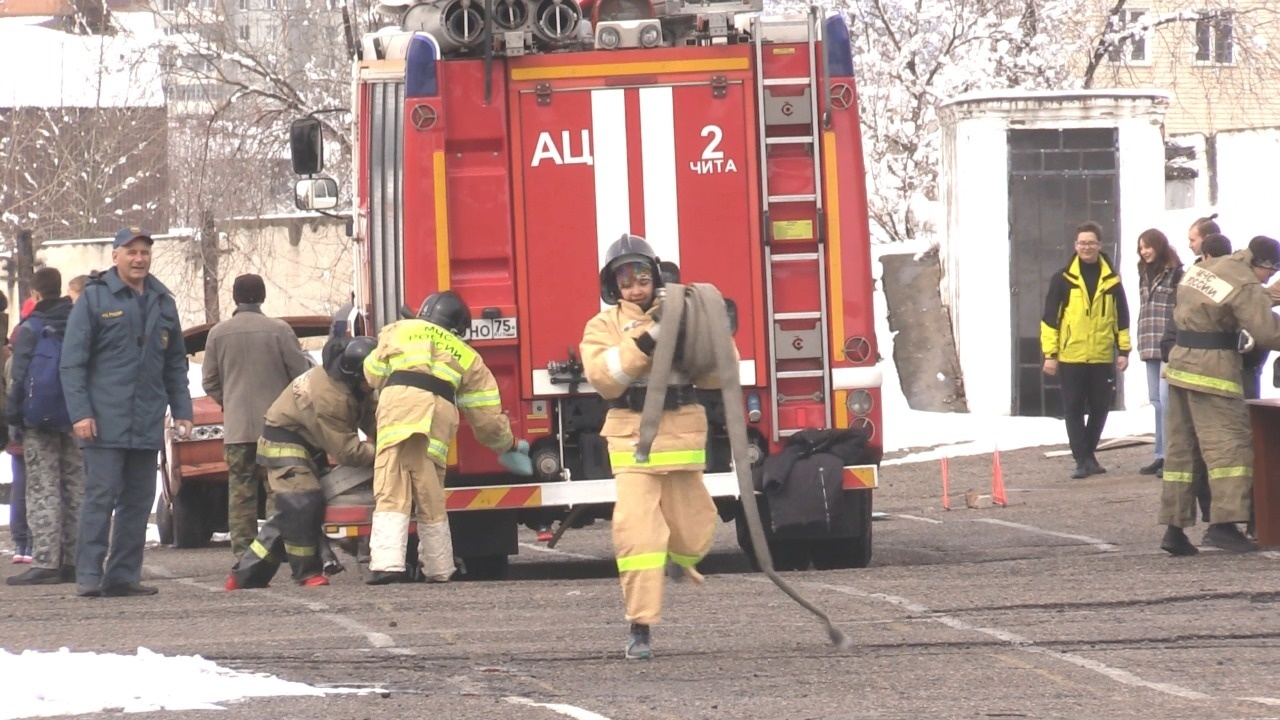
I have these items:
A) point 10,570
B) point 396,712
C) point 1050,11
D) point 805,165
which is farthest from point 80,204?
point 396,712

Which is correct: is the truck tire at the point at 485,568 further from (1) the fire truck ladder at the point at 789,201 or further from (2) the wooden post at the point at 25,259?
(2) the wooden post at the point at 25,259

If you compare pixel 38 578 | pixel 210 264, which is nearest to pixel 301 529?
pixel 38 578

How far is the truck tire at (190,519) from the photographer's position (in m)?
15.0

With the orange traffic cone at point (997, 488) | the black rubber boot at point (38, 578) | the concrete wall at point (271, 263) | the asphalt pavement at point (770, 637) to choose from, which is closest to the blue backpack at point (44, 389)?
the black rubber boot at point (38, 578)

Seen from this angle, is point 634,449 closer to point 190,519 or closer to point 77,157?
point 190,519

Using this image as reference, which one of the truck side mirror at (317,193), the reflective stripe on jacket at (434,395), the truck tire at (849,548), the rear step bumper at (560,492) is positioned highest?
the truck side mirror at (317,193)

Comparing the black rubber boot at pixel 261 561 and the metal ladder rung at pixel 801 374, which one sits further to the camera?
the black rubber boot at pixel 261 561

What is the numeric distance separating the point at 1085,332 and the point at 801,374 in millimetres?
5253

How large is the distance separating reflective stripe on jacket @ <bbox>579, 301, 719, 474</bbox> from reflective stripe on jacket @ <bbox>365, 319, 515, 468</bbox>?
2.22 meters

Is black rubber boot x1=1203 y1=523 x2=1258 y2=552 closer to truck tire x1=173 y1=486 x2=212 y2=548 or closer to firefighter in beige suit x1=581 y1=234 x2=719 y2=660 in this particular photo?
firefighter in beige suit x1=581 y1=234 x2=719 y2=660

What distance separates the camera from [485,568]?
39.3 feet

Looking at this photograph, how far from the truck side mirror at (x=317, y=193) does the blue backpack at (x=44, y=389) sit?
1.83 meters

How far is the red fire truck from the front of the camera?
36.1 feet

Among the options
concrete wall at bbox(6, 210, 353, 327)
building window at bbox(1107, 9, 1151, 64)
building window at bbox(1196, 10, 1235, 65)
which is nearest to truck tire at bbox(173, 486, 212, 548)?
building window at bbox(1107, 9, 1151, 64)
